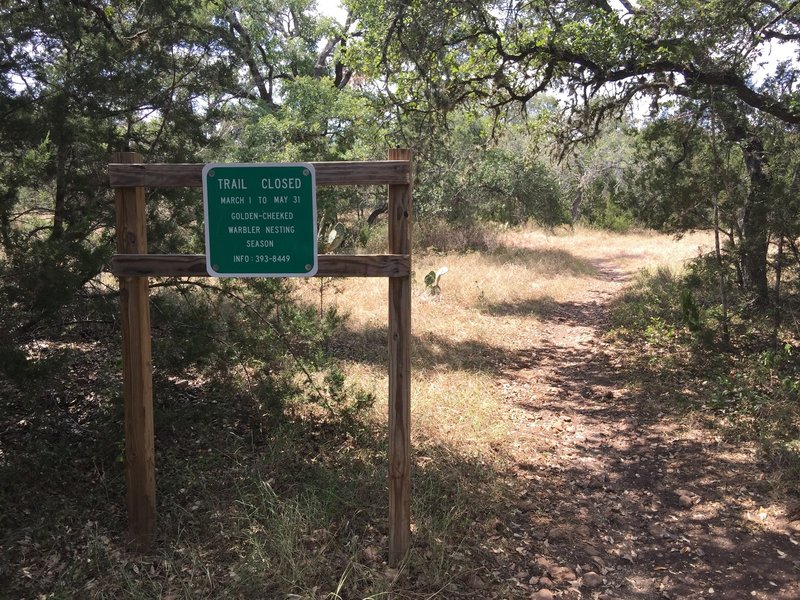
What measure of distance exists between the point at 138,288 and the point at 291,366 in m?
2.89

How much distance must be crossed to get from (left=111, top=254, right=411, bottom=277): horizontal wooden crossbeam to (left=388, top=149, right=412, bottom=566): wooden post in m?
0.07

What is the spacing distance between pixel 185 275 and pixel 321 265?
0.78 meters

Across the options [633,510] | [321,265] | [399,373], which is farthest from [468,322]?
[321,265]

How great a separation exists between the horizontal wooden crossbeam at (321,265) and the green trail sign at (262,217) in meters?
0.13

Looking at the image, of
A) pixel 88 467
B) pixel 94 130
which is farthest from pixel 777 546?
pixel 94 130

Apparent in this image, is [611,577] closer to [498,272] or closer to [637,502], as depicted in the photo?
[637,502]

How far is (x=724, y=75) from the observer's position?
8.13 m

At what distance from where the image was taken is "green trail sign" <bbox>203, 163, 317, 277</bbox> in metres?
3.32

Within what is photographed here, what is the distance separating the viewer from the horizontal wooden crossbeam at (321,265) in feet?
11.0

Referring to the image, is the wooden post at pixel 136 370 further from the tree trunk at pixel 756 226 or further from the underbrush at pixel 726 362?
the tree trunk at pixel 756 226

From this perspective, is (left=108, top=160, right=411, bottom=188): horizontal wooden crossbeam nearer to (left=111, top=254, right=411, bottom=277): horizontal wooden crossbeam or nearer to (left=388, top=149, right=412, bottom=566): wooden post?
(left=388, top=149, right=412, bottom=566): wooden post

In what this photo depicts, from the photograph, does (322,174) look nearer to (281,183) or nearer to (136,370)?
(281,183)

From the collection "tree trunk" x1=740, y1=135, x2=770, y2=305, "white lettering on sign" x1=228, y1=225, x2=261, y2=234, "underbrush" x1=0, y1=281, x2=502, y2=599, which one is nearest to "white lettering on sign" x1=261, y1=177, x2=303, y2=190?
"white lettering on sign" x1=228, y1=225, x2=261, y2=234

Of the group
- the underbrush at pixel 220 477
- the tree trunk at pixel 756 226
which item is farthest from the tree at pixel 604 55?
the underbrush at pixel 220 477
